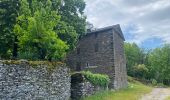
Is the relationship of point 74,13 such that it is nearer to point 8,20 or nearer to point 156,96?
point 8,20

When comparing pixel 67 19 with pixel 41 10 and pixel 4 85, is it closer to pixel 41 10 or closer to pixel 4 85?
pixel 41 10

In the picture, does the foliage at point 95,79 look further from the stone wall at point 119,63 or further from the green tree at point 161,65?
the green tree at point 161,65

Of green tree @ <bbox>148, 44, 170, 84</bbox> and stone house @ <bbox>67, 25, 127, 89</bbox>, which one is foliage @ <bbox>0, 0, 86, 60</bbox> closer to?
stone house @ <bbox>67, 25, 127, 89</bbox>

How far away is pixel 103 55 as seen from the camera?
136ft

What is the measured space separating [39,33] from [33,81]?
6.70 m

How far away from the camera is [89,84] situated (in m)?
29.1

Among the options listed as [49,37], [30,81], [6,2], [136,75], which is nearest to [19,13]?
[6,2]

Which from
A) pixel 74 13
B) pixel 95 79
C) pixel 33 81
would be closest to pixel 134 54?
pixel 74 13

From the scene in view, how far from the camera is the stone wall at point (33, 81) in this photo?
18.2 m

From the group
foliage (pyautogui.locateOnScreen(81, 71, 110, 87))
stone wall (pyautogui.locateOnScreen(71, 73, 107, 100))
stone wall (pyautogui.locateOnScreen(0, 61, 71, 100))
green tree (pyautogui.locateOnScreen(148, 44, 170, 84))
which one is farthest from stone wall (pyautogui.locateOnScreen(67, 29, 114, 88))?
green tree (pyautogui.locateOnScreen(148, 44, 170, 84))

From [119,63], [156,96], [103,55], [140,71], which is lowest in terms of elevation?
[156,96]

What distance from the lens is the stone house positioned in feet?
133

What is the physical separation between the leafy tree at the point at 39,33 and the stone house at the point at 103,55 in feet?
44.7

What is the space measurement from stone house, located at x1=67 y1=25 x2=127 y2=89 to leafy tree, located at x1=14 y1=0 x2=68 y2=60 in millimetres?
13613
